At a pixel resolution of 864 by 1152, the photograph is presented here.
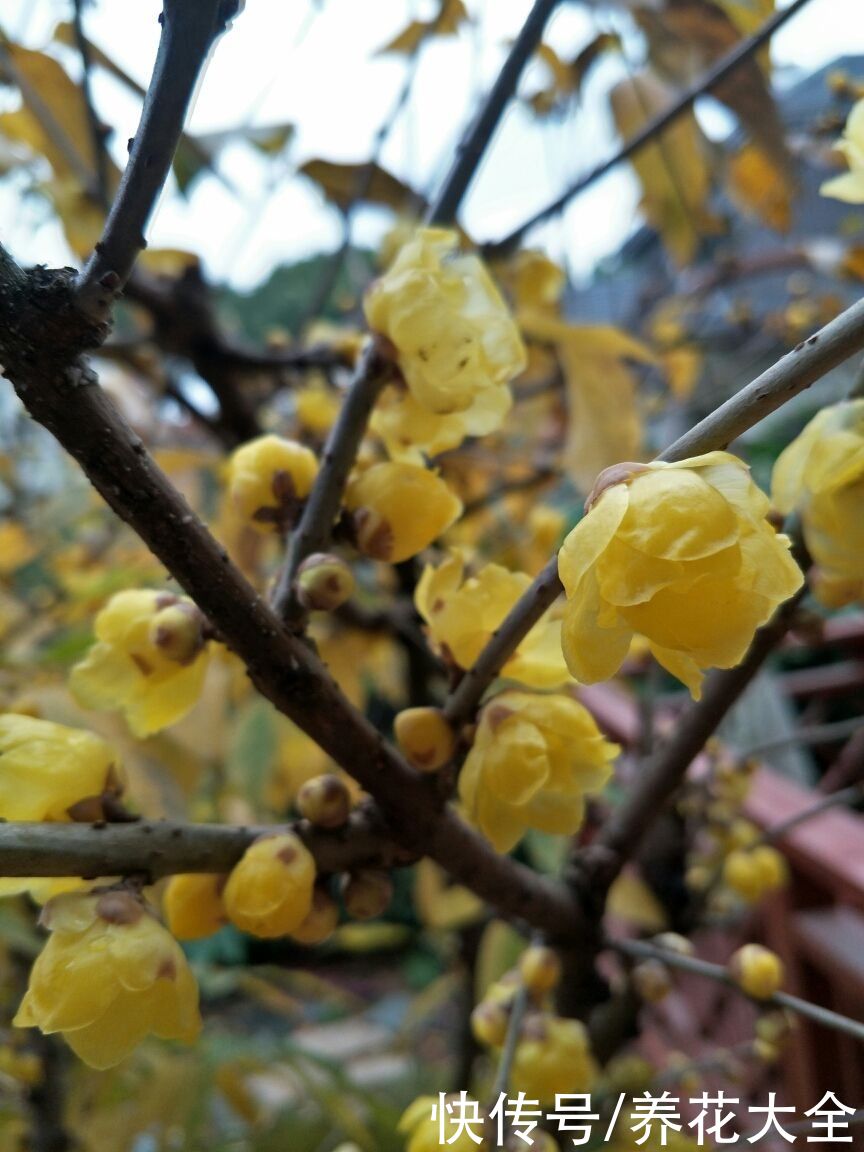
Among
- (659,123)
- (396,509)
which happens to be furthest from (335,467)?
(659,123)

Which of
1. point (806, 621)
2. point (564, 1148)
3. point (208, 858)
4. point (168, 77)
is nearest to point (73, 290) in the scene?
point (168, 77)

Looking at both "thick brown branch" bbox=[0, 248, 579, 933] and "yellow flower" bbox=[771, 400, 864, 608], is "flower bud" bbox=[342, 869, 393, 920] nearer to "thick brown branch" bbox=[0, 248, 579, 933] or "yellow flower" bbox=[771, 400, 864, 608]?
"thick brown branch" bbox=[0, 248, 579, 933]

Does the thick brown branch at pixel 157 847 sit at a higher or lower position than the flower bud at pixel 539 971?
higher

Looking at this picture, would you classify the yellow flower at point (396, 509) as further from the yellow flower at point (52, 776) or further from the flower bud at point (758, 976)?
the flower bud at point (758, 976)

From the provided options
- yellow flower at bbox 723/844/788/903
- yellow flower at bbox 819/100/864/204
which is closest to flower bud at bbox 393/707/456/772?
yellow flower at bbox 819/100/864/204

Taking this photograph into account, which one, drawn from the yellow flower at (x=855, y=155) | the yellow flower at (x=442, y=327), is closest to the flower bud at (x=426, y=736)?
the yellow flower at (x=442, y=327)

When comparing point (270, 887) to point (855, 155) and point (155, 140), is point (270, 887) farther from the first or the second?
point (855, 155)
